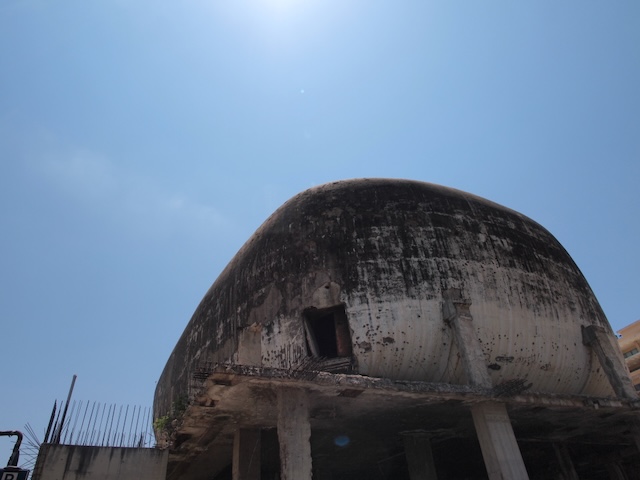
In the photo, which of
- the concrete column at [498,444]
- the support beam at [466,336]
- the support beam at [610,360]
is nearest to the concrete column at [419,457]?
the concrete column at [498,444]

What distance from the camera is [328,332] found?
11.8 meters

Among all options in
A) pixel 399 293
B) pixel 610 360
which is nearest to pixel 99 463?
pixel 399 293

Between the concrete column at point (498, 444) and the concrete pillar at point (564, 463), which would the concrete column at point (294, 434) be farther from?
the concrete pillar at point (564, 463)

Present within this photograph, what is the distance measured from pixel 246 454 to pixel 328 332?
307 cm

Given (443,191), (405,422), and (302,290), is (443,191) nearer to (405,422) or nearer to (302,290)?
(302,290)

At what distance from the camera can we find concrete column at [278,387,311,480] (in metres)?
8.40

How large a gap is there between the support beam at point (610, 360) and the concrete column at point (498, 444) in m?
3.46

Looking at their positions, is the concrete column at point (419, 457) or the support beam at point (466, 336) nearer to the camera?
the support beam at point (466, 336)

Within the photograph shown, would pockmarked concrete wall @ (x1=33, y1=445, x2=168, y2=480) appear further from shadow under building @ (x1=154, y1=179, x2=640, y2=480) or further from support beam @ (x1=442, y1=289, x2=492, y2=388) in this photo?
support beam @ (x1=442, y1=289, x2=492, y2=388)

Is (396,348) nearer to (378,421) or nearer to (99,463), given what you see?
(378,421)

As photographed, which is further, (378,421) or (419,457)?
(419,457)

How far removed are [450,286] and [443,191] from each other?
11.3ft

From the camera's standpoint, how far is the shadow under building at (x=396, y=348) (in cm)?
981

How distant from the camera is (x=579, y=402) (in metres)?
10.8
